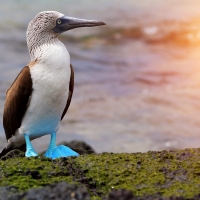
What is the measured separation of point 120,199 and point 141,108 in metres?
7.61

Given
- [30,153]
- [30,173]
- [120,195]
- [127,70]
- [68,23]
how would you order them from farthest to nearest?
[127,70] → [68,23] → [30,153] → [30,173] → [120,195]

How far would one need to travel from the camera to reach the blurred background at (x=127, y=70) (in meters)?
9.77

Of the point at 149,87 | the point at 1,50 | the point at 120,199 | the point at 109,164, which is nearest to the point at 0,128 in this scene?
the point at 149,87

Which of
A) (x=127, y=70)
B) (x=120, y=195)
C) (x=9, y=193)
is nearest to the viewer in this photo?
(x=120, y=195)

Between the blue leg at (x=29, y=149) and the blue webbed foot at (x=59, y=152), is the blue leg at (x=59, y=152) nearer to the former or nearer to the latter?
the blue webbed foot at (x=59, y=152)

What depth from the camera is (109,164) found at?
13.3ft

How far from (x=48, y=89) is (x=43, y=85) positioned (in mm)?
56

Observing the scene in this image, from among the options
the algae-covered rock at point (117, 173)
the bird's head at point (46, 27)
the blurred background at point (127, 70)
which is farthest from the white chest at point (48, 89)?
the blurred background at point (127, 70)

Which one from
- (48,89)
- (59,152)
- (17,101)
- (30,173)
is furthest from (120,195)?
(17,101)

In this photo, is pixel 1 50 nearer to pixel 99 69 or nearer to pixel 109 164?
pixel 99 69

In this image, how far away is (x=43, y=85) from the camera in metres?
4.82

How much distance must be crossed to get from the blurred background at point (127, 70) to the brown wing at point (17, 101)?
12.9 ft

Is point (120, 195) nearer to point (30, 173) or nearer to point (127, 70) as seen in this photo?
point (30, 173)

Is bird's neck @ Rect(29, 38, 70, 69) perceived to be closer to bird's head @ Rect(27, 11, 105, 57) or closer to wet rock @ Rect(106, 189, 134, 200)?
bird's head @ Rect(27, 11, 105, 57)
